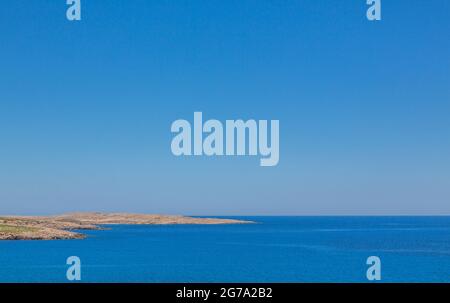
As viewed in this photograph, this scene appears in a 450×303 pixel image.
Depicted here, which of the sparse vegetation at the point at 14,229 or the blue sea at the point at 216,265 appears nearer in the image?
the blue sea at the point at 216,265

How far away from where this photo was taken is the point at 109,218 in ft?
608

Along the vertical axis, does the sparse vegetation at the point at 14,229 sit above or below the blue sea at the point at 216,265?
above

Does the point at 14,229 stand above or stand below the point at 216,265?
above

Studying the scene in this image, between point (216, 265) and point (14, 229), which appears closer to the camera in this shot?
point (216, 265)

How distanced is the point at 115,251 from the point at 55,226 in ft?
105

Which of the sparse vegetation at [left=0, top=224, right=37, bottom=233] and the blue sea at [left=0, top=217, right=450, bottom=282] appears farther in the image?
the sparse vegetation at [left=0, top=224, right=37, bottom=233]

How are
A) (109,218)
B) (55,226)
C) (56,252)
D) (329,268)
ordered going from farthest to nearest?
1. (109,218)
2. (55,226)
3. (56,252)
4. (329,268)

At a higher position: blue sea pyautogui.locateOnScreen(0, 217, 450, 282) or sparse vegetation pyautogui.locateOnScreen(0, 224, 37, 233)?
sparse vegetation pyautogui.locateOnScreen(0, 224, 37, 233)
